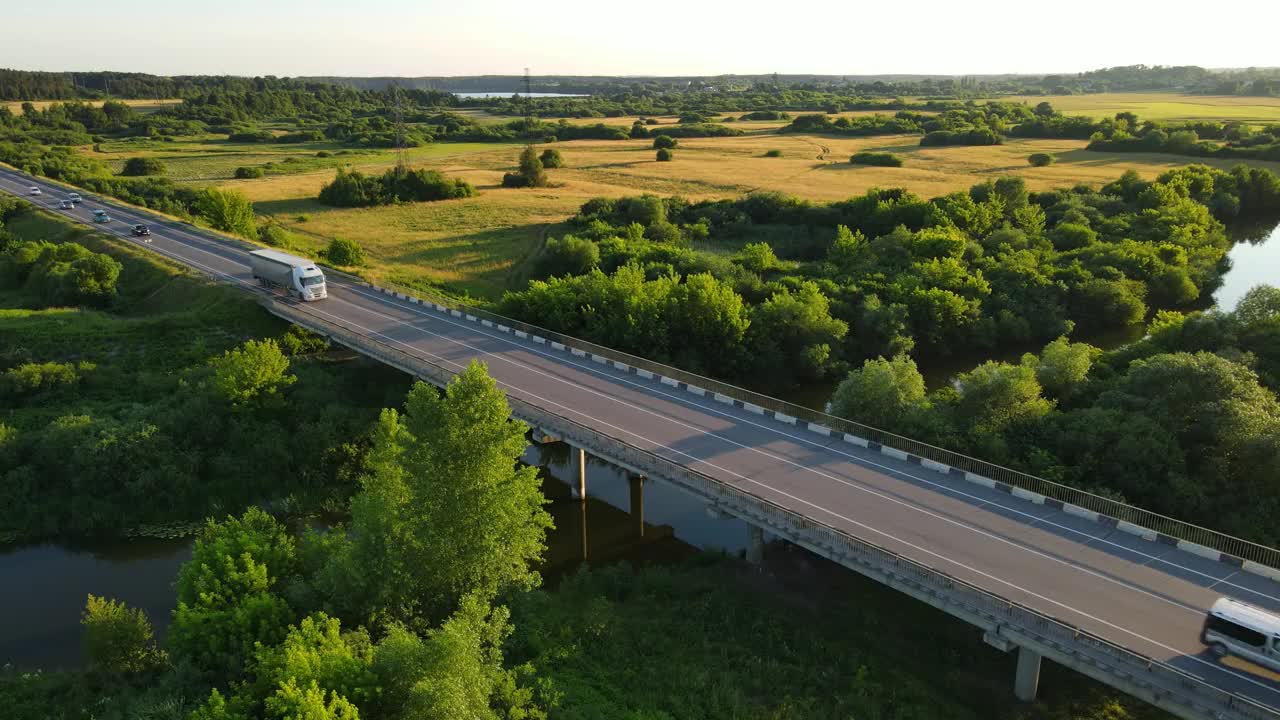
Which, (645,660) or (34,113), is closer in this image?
(645,660)

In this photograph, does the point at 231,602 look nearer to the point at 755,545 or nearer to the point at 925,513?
the point at 755,545

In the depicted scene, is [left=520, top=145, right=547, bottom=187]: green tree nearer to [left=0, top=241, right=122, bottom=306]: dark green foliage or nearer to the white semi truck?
[left=0, top=241, right=122, bottom=306]: dark green foliage

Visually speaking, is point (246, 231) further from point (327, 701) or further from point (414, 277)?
point (327, 701)

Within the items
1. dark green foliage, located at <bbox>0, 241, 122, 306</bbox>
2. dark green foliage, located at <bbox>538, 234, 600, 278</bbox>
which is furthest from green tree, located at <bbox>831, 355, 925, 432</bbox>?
dark green foliage, located at <bbox>0, 241, 122, 306</bbox>

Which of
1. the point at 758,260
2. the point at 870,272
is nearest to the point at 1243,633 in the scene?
the point at 870,272

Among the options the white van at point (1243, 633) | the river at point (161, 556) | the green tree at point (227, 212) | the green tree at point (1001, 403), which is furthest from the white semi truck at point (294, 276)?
the white van at point (1243, 633)

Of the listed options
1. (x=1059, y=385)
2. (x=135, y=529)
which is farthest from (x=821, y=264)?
(x=135, y=529)

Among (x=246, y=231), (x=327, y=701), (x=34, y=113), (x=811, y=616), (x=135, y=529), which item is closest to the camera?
(x=327, y=701)
